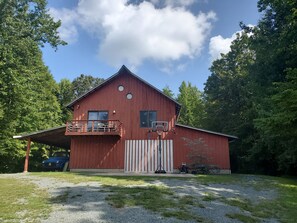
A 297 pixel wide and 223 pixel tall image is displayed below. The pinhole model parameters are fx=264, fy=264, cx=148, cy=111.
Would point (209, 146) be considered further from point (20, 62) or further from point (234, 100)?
point (20, 62)

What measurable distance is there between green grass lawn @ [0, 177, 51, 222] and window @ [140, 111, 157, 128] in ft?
34.5

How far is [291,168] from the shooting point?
2241cm

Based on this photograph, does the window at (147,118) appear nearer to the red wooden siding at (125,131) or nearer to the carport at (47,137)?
the red wooden siding at (125,131)

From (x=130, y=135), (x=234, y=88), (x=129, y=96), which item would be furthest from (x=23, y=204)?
(x=234, y=88)

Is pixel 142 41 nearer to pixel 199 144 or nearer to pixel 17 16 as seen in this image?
pixel 199 144

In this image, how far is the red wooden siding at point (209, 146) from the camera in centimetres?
1922

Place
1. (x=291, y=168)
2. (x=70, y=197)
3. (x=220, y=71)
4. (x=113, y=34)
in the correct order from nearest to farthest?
(x=70, y=197), (x=113, y=34), (x=291, y=168), (x=220, y=71)

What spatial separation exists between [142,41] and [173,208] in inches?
518

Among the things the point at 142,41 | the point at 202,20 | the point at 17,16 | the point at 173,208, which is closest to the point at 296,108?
the point at 173,208

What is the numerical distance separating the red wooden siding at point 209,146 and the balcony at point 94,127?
4393mm

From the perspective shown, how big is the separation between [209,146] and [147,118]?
5055mm

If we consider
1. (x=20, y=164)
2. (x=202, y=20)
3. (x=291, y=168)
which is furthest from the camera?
(x=20, y=164)

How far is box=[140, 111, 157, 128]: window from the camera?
788 inches

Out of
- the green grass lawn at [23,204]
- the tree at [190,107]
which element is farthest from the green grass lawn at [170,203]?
the tree at [190,107]
